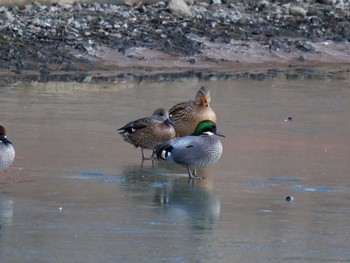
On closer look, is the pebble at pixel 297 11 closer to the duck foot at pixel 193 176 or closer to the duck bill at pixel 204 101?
the duck bill at pixel 204 101

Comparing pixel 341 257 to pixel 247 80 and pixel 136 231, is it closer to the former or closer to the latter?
pixel 136 231

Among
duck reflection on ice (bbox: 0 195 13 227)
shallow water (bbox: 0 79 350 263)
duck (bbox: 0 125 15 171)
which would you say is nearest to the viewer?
shallow water (bbox: 0 79 350 263)

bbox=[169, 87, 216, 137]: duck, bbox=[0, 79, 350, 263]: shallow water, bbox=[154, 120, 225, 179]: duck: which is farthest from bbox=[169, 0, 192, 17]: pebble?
bbox=[154, 120, 225, 179]: duck

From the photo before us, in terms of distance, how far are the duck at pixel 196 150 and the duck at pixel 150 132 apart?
96 centimetres

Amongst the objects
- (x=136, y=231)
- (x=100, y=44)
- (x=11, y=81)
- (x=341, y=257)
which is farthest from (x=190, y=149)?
(x=100, y=44)

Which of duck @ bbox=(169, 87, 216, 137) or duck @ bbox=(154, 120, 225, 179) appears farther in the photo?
duck @ bbox=(169, 87, 216, 137)

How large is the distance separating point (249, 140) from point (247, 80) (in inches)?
231

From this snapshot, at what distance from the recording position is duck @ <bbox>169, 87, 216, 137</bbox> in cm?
1291

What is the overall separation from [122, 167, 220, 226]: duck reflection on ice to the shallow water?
11mm

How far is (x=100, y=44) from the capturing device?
20.0m

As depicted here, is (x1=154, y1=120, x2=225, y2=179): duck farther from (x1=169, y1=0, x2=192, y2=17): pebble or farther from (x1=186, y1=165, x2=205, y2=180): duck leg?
(x1=169, y1=0, x2=192, y2=17): pebble

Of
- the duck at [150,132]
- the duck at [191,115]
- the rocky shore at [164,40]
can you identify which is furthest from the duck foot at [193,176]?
the rocky shore at [164,40]

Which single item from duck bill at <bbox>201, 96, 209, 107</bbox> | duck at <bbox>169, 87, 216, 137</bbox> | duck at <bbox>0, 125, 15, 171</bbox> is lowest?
duck at <bbox>0, 125, 15, 171</bbox>

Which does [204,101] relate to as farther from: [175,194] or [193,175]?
[175,194]
